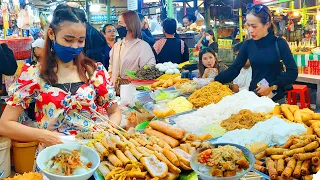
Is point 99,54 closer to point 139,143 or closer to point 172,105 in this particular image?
point 172,105

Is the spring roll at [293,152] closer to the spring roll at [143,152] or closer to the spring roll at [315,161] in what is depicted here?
the spring roll at [315,161]

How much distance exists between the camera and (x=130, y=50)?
217 inches

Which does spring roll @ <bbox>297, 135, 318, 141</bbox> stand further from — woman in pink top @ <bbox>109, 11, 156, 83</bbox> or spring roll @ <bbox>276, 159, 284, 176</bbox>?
woman in pink top @ <bbox>109, 11, 156, 83</bbox>

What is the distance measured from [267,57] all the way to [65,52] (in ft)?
7.87

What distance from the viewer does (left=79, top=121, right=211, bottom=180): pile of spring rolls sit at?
1.78m

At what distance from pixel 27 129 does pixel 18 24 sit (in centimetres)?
556

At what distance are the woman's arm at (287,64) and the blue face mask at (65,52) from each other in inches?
92.6

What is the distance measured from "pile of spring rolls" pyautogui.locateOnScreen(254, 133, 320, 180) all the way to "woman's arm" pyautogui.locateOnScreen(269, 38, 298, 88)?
6.01ft

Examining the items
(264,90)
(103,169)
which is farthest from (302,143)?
(264,90)

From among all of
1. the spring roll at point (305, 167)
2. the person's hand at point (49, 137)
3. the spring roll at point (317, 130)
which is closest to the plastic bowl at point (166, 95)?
the person's hand at point (49, 137)

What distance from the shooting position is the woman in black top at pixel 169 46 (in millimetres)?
6199

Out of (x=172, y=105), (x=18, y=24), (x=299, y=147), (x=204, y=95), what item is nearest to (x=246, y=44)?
(x=204, y=95)

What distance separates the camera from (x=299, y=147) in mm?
2094

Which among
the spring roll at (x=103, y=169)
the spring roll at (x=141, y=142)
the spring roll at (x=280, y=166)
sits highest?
the spring roll at (x=141, y=142)
